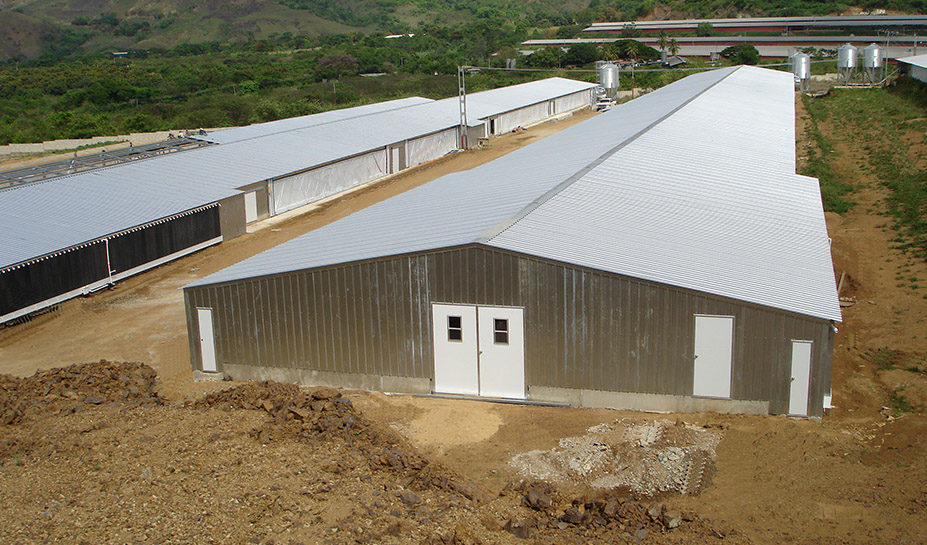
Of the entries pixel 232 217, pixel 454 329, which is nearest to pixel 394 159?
pixel 232 217

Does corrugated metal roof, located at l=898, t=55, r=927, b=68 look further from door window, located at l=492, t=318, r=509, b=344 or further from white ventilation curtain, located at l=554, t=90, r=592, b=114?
door window, located at l=492, t=318, r=509, b=344

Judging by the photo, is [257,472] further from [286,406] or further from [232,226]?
[232,226]

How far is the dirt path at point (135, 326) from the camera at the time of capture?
21.1 m

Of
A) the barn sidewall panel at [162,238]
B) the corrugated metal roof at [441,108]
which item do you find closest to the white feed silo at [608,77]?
the corrugated metal roof at [441,108]

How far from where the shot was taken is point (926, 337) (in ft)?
66.3

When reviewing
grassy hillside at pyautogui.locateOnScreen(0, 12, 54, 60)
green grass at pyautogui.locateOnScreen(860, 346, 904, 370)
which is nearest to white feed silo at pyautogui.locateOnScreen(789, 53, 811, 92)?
green grass at pyautogui.locateOnScreen(860, 346, 904, 370)

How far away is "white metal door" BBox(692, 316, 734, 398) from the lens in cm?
1608

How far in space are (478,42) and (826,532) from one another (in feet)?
472

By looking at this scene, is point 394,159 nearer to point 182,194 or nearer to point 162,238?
point 182,194

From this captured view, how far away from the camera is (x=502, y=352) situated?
17.5m

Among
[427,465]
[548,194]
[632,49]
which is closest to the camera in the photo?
[427,465]

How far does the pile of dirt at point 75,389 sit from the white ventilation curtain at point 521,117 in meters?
46.4

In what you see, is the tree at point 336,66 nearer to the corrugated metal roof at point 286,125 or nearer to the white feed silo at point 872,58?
the corrugated metal roof at point 286,125

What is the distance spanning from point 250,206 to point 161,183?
370 cm
